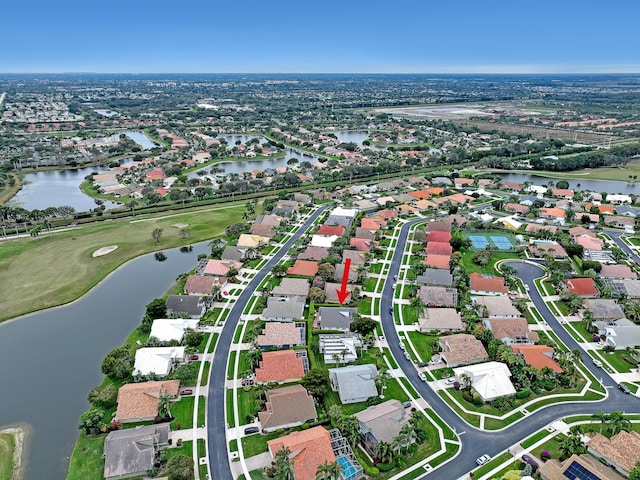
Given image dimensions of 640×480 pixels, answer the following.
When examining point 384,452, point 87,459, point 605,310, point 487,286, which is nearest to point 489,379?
point 384,452

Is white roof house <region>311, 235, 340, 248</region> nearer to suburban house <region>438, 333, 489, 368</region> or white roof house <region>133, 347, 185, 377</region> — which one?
suburban house <region>438, 333, 489, 368</region>

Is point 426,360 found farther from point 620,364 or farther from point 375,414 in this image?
point 620,364

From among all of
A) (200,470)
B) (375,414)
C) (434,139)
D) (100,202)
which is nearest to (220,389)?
(200,470)

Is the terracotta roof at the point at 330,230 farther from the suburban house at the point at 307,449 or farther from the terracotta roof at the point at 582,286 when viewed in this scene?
the suburban house at the point at 307,449

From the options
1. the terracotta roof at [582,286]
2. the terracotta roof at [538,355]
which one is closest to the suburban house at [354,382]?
the terracotta roof at [538,355]

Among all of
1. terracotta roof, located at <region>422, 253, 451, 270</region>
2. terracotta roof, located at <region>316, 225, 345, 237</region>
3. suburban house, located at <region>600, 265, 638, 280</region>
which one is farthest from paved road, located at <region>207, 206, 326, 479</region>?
suburban house, located at <region>600, 265, 638, 280</region>

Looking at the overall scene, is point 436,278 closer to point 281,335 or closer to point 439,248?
point 439,248
